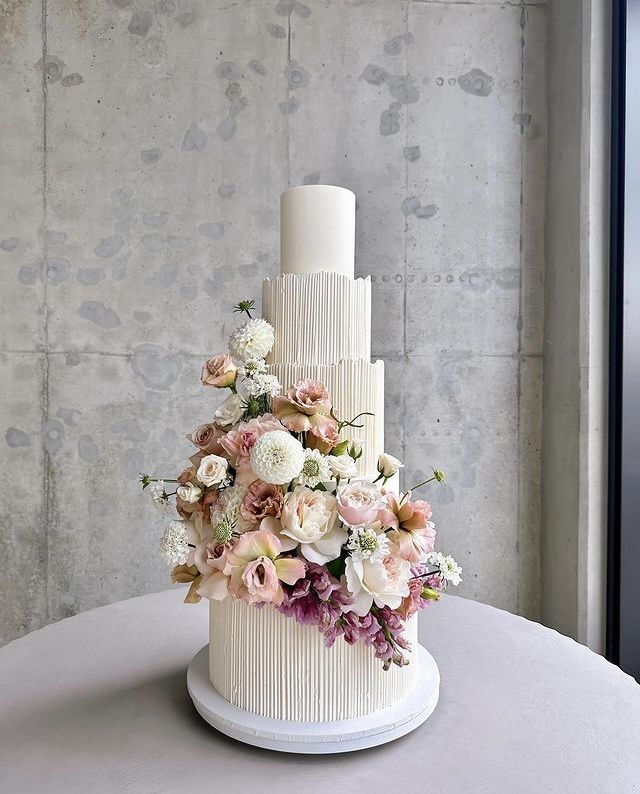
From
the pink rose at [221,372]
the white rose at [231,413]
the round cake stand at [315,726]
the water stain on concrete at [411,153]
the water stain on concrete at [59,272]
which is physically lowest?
the round cake stand at [315,726]

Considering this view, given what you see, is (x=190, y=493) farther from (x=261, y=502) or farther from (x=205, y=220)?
(x=205, y=220)

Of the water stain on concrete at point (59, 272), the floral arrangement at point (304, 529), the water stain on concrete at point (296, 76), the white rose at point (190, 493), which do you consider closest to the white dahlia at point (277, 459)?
the floral arrangement at point (304, 529)

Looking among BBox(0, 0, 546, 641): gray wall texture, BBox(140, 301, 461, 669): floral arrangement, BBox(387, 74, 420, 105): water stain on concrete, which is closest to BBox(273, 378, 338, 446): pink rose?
BBox(140, 301, 461, 669): floral arrangement

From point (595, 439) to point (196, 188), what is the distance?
1.58m

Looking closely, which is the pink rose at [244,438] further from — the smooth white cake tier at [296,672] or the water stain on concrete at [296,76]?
the water stain on concrete at [296,76]

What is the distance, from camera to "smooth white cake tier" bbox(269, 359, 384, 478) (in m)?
1.00

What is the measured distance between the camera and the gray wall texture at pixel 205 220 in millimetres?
2213

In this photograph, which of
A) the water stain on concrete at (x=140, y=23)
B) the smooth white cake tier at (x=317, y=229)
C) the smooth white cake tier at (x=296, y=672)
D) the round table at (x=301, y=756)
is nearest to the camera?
the round table at (x=301, y=756)

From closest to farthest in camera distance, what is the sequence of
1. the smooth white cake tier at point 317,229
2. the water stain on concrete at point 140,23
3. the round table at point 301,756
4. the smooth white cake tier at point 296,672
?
1. the round table at point 301,756
2. the smooth white cake tier at point 296,672
3. the smooth white cake tier at point 317,229
4. the water stain on concrete at point 140,23

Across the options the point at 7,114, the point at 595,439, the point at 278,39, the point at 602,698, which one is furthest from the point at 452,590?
the point at 7,114

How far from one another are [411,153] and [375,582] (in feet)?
5.88

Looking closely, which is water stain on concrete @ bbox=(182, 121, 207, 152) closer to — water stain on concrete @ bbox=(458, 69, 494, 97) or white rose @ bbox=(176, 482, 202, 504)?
water stain on concrete @ bbox=(458, 69, 494, 97)

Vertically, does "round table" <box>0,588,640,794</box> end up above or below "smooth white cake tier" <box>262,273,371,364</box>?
below

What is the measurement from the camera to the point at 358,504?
2.94 feet
